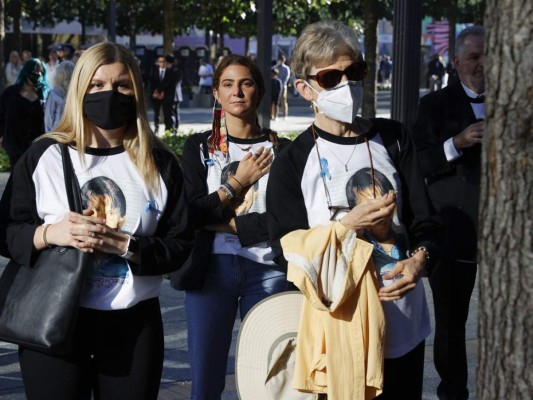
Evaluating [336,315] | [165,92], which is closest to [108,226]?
[336,315]

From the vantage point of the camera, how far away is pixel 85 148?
3.61 meters

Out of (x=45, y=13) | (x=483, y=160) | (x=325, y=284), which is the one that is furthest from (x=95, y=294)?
(x=45, y=13)

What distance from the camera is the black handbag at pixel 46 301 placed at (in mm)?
3342

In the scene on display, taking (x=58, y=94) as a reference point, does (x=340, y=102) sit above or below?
above

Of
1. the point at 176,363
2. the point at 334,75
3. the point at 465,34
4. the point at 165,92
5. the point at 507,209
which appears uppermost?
the point at 465,34

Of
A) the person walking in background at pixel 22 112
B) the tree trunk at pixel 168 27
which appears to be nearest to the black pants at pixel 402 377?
the person walking in background at pixel 22 112

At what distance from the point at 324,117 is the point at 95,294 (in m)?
0.99

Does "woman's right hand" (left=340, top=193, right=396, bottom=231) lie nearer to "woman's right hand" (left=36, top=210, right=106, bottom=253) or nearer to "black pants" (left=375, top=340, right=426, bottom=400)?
"black pants" (left=375, top=340, right=426, bottom=400)

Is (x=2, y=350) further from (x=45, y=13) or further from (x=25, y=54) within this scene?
(x=45, y=13)

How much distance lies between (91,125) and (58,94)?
6.67 m

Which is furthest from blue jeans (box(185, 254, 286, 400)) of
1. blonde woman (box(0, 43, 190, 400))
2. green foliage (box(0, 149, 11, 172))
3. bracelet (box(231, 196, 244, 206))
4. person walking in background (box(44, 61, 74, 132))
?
green foliage (box(0, 149, 11, 172))

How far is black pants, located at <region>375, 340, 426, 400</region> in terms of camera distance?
3.57 meters

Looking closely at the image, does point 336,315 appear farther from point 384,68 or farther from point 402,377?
point 384,68

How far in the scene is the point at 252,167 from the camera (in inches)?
172
